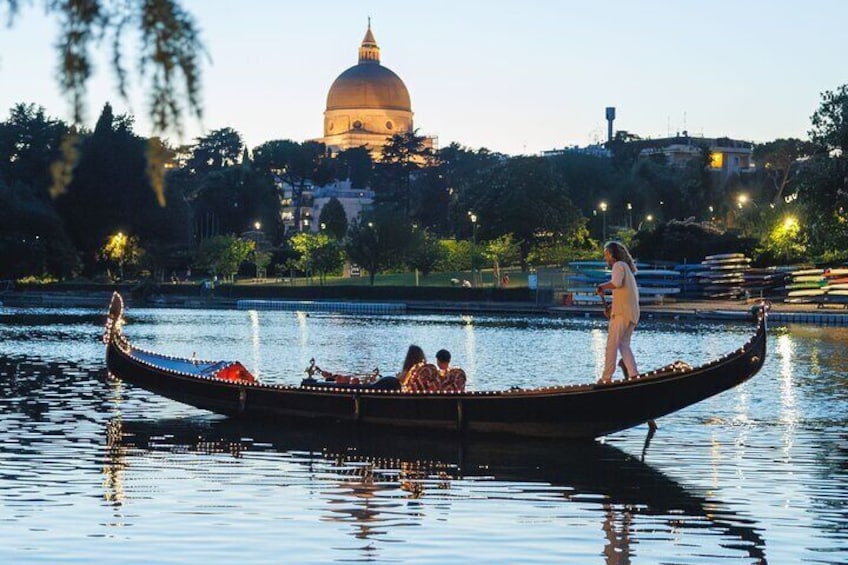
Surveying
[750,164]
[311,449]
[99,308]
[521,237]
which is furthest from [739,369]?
[750,164]

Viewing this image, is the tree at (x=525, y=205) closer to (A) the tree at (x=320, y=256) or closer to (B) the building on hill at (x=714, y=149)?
(A) the tree at (x=320, y=256)

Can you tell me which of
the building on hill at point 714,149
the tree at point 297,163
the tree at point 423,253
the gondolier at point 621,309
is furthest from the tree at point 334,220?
the gondolier at point 621,309

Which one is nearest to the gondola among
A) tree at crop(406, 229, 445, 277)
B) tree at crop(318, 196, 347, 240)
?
tree at crop(406, 229, 445, 277)

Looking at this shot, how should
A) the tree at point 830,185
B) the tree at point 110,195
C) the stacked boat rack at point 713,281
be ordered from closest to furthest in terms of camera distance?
the tree at point 830,185, the stacked boat rack at point 713,281, the tree at point 110,195

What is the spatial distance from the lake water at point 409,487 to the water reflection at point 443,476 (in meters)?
0.05

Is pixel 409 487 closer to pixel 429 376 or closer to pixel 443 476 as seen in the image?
pixel 443 476

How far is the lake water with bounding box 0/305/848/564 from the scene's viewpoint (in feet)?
51.2

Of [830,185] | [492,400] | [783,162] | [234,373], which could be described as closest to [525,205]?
[783,162]

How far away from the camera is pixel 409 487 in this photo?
20.0 meters

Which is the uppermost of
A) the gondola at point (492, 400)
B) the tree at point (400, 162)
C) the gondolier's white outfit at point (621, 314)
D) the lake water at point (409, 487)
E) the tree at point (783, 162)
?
the tree at point (400, 162)

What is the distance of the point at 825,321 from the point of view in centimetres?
6800

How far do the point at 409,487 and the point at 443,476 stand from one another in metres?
1.03

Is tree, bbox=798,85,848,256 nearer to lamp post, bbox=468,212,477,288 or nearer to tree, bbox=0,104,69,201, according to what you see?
lamp post, bbox=468,212,477,288

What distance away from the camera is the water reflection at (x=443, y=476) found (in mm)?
17141
